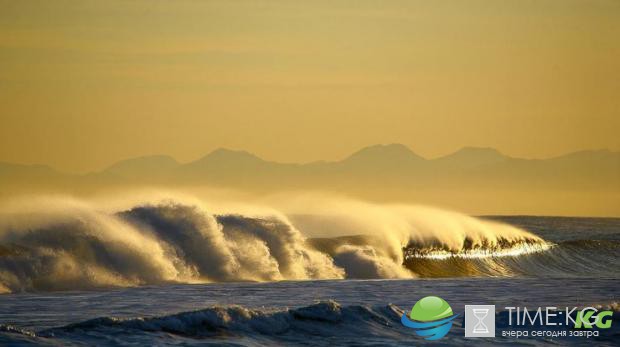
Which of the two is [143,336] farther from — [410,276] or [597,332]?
[410,276]

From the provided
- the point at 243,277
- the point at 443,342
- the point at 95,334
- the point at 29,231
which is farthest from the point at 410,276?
the point at 95,334

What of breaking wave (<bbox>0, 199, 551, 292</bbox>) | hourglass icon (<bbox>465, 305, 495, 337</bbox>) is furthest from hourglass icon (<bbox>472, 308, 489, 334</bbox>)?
breaking wave (<bbox>0, 199, 551, 292</bbox>)

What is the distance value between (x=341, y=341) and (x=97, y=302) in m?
7.24

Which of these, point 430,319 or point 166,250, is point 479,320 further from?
point 166,250

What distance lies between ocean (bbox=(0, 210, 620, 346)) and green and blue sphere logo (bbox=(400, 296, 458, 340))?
0.22 m

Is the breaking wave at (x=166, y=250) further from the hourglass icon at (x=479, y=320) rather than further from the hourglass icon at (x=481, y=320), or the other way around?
the hourglass icon at (x=481, y=320)

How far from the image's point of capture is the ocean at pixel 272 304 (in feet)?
71.8

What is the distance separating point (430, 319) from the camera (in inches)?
994

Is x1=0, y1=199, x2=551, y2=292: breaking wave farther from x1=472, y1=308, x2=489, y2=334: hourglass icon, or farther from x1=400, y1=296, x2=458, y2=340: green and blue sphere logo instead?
x1=472, y1=308, x2=489, y2=334: hourglass icon

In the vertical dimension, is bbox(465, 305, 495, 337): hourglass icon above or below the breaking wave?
below

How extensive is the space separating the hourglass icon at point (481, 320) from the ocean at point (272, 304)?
0.33 m

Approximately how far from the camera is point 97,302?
1065 inches

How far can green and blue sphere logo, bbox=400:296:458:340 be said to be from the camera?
2366cm

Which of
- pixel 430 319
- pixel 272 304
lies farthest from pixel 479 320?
pixel 272 304
